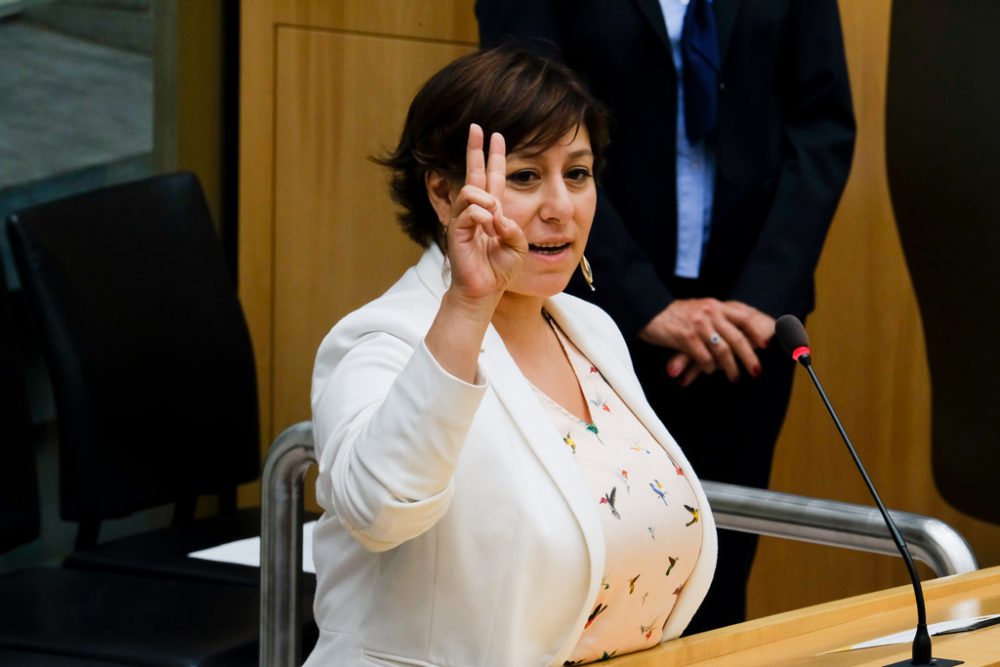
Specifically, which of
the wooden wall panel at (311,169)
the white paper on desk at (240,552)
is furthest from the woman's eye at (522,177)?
the wooden wall panel at (311,169)

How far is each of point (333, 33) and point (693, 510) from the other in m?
1.96

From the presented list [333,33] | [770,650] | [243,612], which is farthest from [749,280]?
[333,33]

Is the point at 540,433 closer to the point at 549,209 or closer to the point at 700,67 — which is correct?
the point at 549,209

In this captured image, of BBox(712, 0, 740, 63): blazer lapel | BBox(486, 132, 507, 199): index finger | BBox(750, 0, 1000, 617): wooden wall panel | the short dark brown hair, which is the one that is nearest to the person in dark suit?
BBox(712, 0, 740, 63): blazer lapel

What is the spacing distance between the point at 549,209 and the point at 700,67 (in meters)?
0.81

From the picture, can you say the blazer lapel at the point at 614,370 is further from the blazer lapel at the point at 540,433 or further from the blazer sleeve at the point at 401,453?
the blazer sleeve at the point at 401,453

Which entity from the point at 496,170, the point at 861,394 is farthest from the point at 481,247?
the point at 861,394

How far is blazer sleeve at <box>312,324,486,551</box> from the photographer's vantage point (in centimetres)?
124

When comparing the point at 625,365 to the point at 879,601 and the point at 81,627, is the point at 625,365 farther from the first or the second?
the point at 81,627

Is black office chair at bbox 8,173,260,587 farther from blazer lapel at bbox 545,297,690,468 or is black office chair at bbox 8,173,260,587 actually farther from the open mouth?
the open mouth

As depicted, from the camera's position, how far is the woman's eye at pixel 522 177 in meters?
1.58

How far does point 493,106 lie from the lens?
5.17 feet

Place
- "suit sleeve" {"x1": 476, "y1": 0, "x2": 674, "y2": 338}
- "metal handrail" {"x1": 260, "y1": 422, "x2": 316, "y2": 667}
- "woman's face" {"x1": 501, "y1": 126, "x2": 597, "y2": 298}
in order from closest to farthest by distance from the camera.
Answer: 1. "woman's face" {"x1": 501, "y1": 126, "x2": 597, "y2": 298}
2. "metal handrail" {"x1": 260, "y1": 422, "x2": 316, "y2": 667}
3. "suit sleeve" {"x1": 476, "y1": 0, "x2": 674, "y2": 338}

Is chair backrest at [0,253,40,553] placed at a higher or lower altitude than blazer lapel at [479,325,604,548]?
lower
